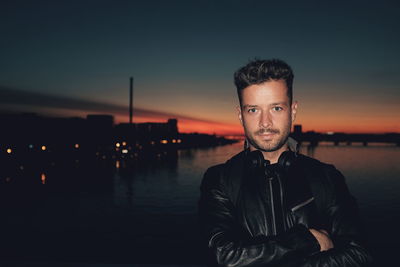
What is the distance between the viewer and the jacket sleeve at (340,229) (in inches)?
77.1

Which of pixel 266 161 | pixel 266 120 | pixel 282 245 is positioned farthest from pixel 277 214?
pixel 266 120

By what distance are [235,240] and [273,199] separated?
1.27ft

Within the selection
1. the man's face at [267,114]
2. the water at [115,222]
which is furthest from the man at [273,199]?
the water at [115,222]

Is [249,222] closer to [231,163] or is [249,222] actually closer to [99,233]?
[231,163]

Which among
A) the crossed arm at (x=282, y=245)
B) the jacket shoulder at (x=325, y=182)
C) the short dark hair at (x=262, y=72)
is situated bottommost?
the crossed arm at (x=282, y=245)

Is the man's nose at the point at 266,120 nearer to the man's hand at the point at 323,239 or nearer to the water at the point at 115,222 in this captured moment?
the man's hand at the point at 323,239

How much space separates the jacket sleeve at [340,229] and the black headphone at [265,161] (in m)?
0.27

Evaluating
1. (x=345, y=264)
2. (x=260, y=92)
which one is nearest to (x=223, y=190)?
(x=260, y=92)

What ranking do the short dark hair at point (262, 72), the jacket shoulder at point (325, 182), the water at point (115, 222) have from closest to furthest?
the short dark hair at point (262, 72) < the jacket shoulder at point (325, 182) < the water at point (115, 222)

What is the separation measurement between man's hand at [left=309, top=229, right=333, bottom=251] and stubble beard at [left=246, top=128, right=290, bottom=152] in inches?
23.3

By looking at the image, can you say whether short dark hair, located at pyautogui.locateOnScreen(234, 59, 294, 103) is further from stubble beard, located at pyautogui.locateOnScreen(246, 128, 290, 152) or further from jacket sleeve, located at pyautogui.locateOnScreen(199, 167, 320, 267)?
jacket sleeve, located at pyautogui.locateOnScreen(199, 167, 320, 267)

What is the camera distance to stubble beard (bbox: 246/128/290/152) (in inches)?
83.2

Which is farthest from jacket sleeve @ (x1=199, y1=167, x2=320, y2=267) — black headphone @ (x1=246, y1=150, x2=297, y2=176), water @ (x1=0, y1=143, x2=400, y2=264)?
water @ (x1=0, y1=143, x2=400, y2=264)

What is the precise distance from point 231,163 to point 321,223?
0.74 metres
